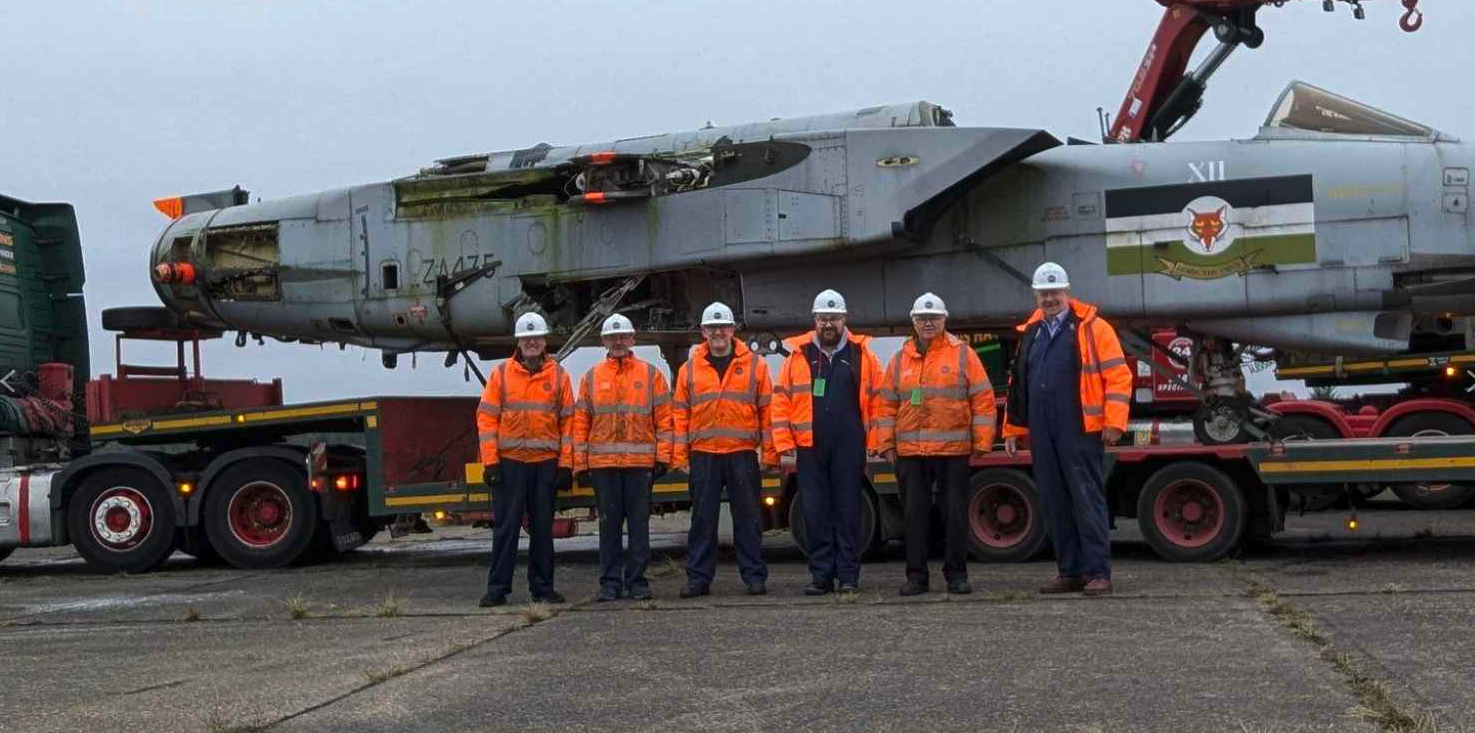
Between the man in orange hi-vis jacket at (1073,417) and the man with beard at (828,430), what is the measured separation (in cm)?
107

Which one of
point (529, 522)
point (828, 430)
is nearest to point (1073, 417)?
point (828, 430)

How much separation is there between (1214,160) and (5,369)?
36.8 feet

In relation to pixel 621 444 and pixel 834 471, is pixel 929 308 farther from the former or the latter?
pixel 621 444

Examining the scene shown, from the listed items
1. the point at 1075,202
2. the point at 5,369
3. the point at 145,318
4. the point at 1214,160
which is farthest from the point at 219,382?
the point at 1214,160

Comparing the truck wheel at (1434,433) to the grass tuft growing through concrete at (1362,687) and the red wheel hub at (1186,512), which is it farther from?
the grass tuft growing through concrete at (1362,687)

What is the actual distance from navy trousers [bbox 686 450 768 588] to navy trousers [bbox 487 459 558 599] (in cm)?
91

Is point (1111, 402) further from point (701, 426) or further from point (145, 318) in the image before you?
point (145, 318)

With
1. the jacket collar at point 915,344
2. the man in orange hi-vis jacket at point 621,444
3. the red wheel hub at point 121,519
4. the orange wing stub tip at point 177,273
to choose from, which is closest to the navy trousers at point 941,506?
the jacket collar at point 915,344

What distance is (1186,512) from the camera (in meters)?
11.7

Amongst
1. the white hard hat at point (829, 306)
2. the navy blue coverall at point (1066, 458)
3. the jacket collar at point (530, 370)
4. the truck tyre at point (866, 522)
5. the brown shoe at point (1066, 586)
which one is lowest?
the brown shoe at point (1066, 586)

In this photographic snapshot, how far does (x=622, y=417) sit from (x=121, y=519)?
620cm

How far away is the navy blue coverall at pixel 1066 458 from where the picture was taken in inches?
366

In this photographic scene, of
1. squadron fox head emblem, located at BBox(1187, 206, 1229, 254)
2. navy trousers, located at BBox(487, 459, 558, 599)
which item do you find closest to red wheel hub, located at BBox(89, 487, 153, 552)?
navy trousers, located at BBox(487, 459, 558, 599)

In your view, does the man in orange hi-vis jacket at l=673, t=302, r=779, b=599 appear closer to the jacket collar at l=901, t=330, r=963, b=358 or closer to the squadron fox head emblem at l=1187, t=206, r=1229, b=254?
the jacket collar at l=901, t=330, r=963, b=358
